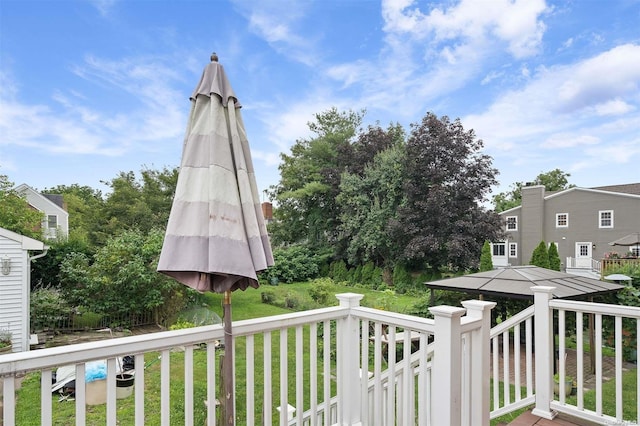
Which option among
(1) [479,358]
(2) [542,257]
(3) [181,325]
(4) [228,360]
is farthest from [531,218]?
(4) [228,360]

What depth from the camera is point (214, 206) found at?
1501 mm

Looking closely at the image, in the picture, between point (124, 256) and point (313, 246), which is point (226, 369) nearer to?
point (124, 256)

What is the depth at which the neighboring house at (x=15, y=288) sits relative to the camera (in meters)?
6.94

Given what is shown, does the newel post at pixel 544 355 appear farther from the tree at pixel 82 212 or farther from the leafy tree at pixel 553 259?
the tree at pixel 82 212

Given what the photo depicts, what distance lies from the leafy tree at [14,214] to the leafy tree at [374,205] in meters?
12.3

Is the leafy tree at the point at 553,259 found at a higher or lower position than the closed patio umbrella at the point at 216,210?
lower

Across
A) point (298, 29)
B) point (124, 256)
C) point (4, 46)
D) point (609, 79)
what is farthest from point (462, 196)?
point (4, 46)

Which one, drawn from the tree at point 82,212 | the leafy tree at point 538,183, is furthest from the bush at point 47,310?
the leafy tree at point 538,183

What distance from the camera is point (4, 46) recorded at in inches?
261

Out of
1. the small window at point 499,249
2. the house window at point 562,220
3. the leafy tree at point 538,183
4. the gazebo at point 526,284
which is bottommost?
the small window at point 499,249

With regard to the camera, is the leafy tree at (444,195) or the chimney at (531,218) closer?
the leafy tree at (444,195)

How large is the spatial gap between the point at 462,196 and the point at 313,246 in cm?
809

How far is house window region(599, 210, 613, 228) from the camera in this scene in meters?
17.7

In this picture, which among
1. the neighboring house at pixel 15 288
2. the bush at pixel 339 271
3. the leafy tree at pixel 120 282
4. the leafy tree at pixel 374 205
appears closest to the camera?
the neighboring house at pixel 15 288
